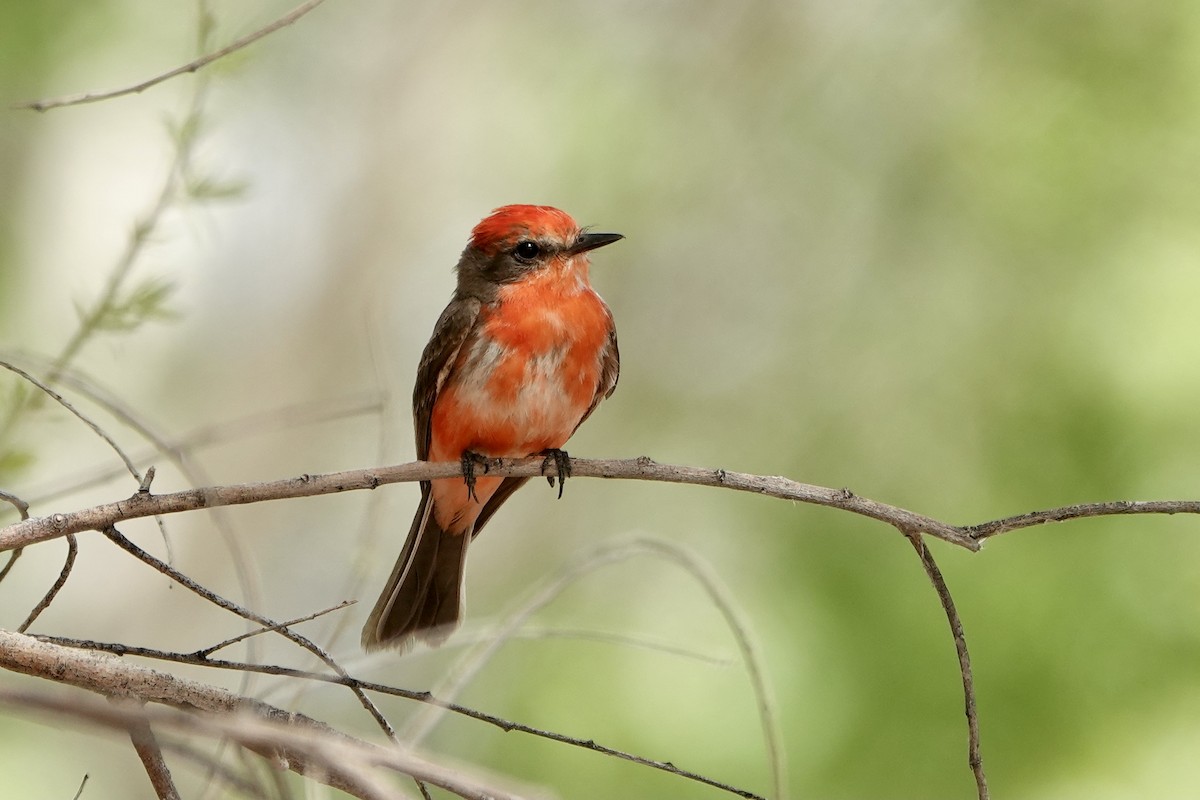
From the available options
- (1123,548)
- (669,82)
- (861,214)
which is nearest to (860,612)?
(1123,548)

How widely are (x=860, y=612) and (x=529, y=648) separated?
1933mm

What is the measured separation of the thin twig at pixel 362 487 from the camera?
1.97 m

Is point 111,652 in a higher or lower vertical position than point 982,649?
lower

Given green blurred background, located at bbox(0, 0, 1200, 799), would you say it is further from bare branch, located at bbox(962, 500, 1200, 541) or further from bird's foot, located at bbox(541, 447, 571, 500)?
bare branch, located at bbox(962, 500, 1200, 541)

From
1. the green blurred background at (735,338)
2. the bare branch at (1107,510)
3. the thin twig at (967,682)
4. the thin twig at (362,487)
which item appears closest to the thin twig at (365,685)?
the thin twig at (362,487)

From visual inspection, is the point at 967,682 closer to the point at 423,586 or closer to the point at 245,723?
the point at 245,723

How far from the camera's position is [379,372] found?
280cm

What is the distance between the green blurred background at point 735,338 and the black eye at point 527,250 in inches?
54.1

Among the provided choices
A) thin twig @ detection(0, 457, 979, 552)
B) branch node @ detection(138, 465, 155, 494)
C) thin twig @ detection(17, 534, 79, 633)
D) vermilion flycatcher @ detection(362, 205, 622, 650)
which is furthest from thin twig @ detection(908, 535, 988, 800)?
vermilion flycatcher @ detection(362, 205, 622, 650)

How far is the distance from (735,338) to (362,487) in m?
6.15

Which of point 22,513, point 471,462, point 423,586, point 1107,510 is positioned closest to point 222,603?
point 22,513

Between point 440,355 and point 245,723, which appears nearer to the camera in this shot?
point 245,723

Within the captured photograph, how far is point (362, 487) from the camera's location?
2.42 metres

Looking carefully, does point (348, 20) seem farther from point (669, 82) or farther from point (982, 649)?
point (982, 649)
